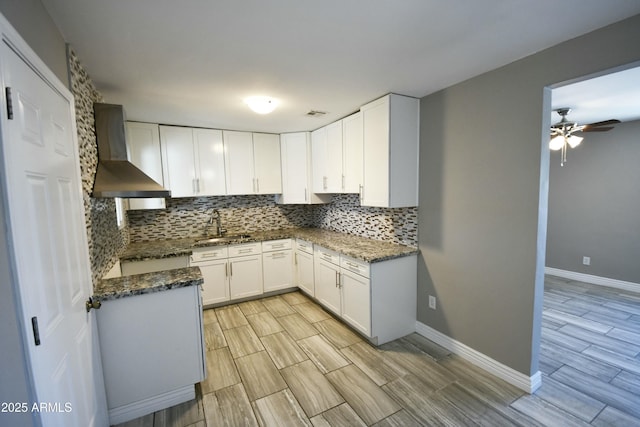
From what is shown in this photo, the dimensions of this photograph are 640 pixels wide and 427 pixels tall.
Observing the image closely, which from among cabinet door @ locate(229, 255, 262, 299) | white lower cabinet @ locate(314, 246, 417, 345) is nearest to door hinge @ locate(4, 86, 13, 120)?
white lower cabinet @ locate(314, 246, 417, 345)

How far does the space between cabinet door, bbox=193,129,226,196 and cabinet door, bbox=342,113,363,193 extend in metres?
1.71

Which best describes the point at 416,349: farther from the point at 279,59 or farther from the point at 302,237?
the point at 279,59

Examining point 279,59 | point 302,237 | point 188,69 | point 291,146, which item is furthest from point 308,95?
point 302,237

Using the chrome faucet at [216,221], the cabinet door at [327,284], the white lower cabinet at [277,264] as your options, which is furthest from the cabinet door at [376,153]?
the chrome faucet at [216,221]

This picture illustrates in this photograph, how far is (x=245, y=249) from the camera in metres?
3.57

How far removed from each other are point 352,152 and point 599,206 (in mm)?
3942

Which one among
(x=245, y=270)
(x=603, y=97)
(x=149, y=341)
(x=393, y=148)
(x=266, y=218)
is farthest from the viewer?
(x=266, y=218)

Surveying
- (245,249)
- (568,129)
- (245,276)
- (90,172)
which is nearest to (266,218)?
(245,249)

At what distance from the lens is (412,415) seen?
1757 mm

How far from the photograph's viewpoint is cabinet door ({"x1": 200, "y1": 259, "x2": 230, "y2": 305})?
3357 millimetres

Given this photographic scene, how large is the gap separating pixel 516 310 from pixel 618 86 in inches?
87.9

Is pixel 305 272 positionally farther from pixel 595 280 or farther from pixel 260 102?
pixel 595 280

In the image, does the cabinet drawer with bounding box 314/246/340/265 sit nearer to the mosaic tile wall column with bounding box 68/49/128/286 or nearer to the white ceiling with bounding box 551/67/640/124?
the mosaic tile wall column with bounding box 68/49/128/286

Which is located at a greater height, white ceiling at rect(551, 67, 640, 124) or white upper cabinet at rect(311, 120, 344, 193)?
white ceiling at rect(551, 67, 640, 124)
